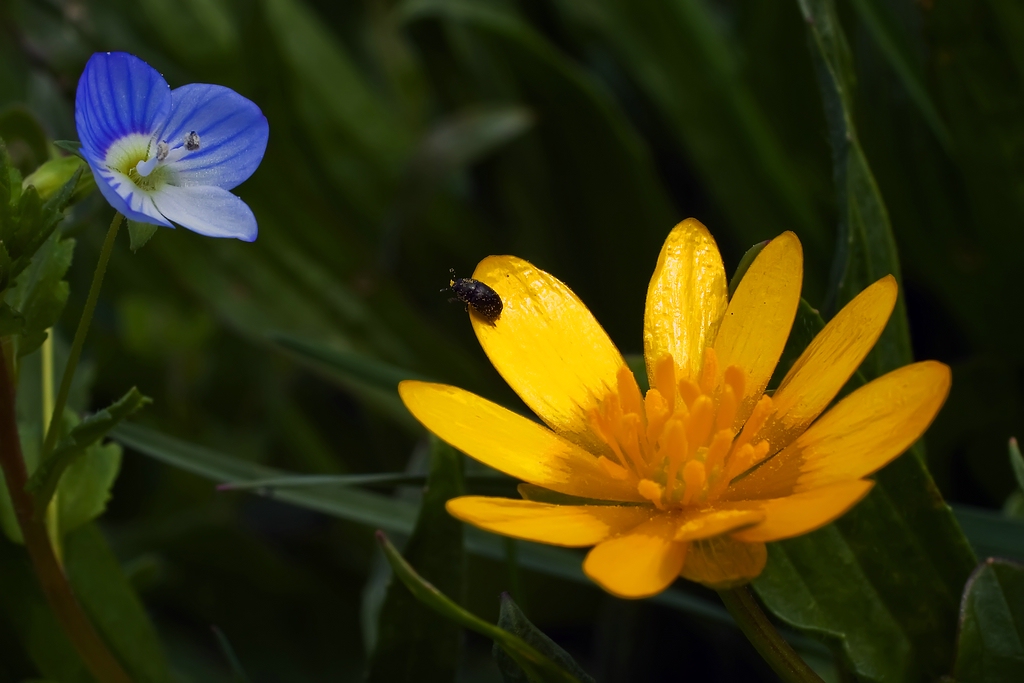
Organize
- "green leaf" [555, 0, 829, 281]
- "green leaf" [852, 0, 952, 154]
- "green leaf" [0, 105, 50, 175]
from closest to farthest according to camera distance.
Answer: "green leaf" [0, 105, 50, 175] < "green leaf" [852, 0, 952, 154] < "green leaf" [555, 0, 829, 281]

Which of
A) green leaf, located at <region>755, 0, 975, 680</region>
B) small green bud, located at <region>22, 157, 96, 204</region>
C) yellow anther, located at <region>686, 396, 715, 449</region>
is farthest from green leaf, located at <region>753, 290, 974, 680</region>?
small green bud, located at <region>22, 157, 96, 204</region>

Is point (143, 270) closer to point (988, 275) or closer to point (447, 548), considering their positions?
point (447, 548)

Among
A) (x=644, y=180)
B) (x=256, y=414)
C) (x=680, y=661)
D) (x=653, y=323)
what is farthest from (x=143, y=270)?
(x=653, y=323)

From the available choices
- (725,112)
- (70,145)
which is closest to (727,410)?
(70,145)

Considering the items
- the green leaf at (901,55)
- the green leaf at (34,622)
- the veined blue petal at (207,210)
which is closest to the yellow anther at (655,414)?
the veined blue petal at (207,210)

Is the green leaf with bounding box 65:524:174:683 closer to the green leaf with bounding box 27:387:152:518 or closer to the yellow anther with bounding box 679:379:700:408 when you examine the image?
the green leaf with bounding box 27:387:152:518

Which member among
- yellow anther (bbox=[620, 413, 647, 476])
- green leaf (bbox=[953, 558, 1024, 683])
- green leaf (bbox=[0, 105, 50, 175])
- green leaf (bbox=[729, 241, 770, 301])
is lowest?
green leaf (bbox=[953, 558, 1024, 683])

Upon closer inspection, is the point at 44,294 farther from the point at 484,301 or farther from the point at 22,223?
the point at 484,301
